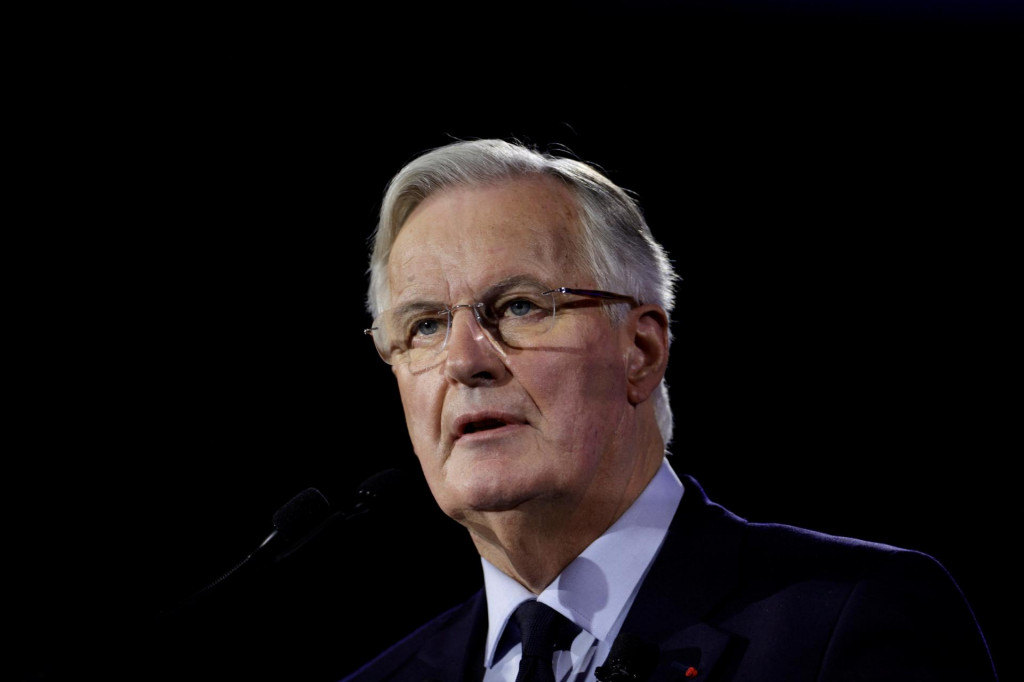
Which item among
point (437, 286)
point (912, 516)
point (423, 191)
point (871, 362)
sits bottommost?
point (912, 516)

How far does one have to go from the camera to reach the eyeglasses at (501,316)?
2.11 metres

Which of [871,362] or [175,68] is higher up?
[175,68]

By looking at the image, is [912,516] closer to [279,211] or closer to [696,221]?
[696,221]

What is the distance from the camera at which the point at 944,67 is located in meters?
2.71

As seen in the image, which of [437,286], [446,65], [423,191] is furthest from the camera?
[446,65]

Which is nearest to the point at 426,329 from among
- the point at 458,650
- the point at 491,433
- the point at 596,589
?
the point at 491,433

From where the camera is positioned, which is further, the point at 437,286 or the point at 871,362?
the point at 871,362

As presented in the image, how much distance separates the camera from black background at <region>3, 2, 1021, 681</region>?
2.70 metres

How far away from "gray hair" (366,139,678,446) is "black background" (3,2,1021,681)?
1.93 feet

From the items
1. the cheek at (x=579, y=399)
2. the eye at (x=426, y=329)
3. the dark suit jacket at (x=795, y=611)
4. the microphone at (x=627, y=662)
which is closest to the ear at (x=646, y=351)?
the cheek at (x=579, y=399)

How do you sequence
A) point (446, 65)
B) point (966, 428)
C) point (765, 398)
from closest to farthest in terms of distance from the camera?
point (966, 428) < point (765, 398) < point (446, 65)

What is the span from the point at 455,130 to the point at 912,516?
189 centimetres

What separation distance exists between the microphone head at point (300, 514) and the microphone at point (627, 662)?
2.09ft

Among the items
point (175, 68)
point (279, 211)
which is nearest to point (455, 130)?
point (279, 211)
